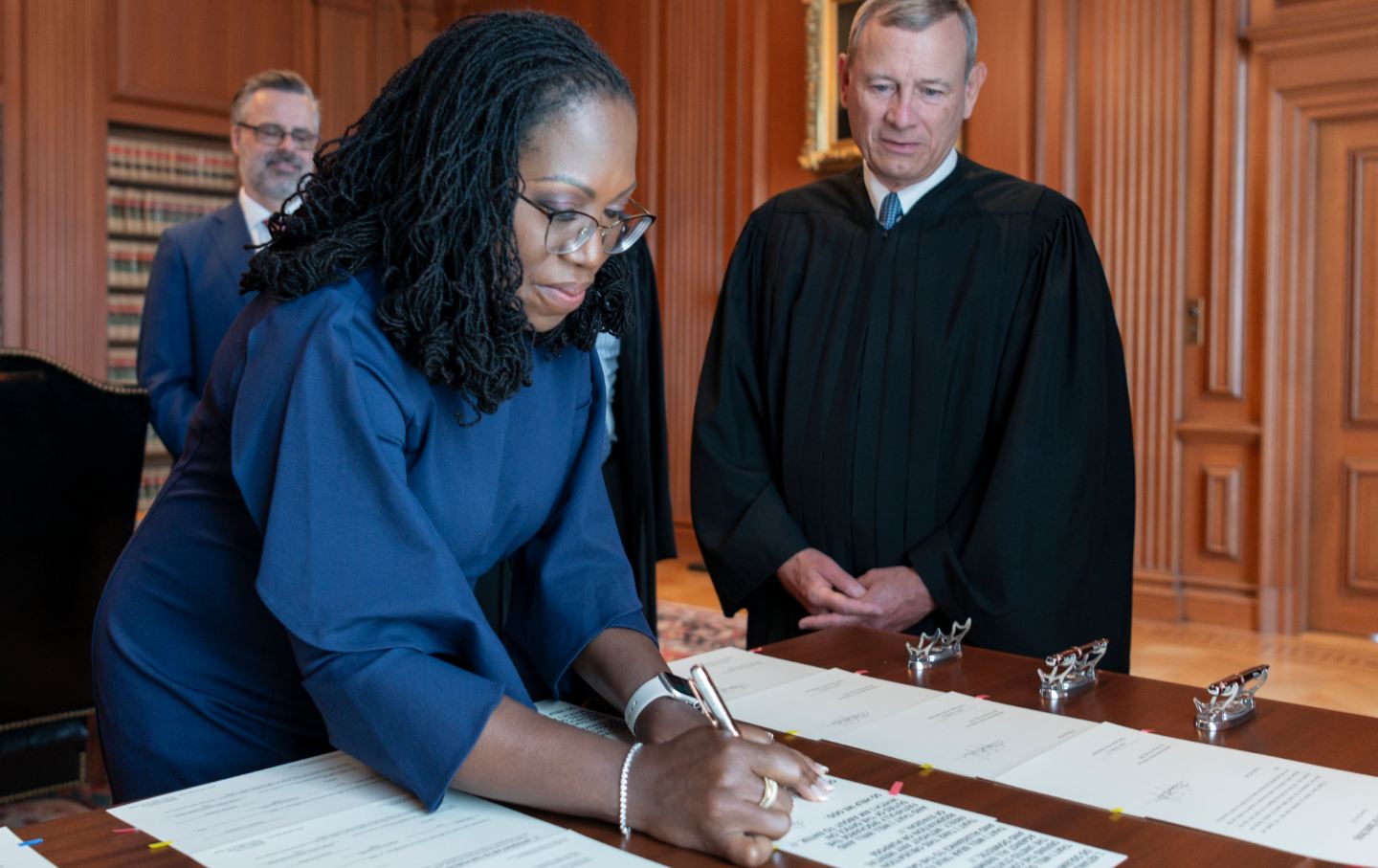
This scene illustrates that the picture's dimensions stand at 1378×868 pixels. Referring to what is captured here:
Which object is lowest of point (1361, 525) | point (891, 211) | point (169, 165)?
point (1361, 525)

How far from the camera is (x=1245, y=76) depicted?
591cm

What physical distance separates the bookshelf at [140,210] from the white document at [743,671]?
6.74m

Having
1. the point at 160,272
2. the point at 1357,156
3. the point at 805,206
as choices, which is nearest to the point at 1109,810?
the point at 805,206

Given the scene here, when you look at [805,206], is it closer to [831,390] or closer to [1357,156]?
[831,390]

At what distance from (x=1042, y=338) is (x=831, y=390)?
41 centimetres

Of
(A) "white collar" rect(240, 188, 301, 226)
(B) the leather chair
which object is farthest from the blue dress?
(A) "white collar" rect(240, 188, 301, 226)

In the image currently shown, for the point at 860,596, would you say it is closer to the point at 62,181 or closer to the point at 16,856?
the point at 16,856

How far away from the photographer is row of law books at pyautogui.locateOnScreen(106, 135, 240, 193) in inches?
301

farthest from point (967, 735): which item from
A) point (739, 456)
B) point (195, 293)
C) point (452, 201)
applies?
point (195, 293)

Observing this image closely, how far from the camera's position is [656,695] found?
141 centimetres

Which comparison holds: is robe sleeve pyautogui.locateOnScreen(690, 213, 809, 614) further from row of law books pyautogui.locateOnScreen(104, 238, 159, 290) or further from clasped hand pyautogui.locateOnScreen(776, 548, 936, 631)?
row of law books pyautogui.locateOnScreen(104, 238, 159, 290)

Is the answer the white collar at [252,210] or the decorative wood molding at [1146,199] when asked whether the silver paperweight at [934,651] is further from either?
the decorative wood molding at [1146,199]

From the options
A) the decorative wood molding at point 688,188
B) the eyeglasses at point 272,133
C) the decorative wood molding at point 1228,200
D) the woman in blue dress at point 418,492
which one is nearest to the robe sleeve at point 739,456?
the woman in blue dress at point 418,492

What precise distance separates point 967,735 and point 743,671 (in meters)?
0.37
